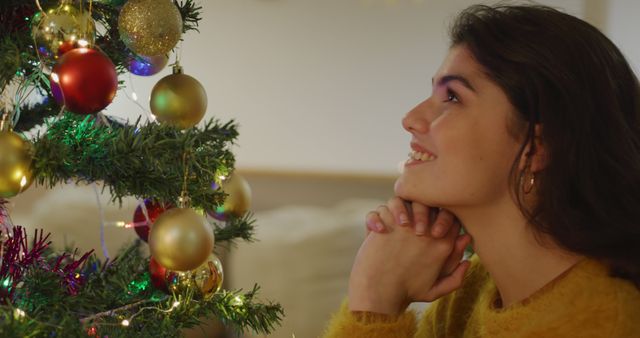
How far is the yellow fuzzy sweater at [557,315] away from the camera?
3.15 ft

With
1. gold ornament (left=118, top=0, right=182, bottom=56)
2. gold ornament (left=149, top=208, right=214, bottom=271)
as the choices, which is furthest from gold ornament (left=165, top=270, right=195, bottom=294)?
gold ornament (left=118, top=0, right=182, bottom=56)

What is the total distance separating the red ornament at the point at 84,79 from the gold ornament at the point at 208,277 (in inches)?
11.7

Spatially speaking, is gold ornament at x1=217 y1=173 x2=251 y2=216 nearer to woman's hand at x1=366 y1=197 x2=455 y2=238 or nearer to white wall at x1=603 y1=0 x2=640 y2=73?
woman's hand at x1=366 y1=197 x2=455 y2=238

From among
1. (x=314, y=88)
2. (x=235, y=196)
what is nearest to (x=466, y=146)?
(x=235, y=196)

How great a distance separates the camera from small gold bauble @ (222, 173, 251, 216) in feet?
4.03

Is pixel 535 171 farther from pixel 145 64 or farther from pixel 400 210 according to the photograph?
pixel 145 64

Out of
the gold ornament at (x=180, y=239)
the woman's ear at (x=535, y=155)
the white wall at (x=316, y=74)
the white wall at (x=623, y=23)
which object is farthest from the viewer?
the white wall at (x=316, y=74)

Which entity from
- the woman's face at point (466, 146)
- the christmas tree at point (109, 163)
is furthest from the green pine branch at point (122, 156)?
the woman's face at point (466, 146)

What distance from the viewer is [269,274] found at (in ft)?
6.20

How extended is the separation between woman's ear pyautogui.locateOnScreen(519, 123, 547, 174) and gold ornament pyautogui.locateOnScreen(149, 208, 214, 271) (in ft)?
1.49

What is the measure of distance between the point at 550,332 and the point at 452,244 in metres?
0.27

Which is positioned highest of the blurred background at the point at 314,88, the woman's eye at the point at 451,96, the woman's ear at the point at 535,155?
the woman's eye at the point at 451,96

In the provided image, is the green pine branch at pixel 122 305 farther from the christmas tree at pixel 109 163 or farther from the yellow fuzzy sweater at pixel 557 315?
the yellow fuzzy sweater at pixel 557 315

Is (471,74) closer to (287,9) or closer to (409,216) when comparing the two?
(409,216)
